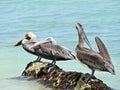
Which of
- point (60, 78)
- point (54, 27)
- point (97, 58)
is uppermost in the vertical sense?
point (97, 58)

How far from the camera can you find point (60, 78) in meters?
8.56

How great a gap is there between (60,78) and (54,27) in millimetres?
9305

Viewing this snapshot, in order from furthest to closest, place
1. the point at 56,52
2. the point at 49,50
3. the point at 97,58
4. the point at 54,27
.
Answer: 1. the point at 54,27
2. the point at 49,50
3. the point at 56,52
4. the point at 97,58

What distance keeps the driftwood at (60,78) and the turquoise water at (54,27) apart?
0.17 m

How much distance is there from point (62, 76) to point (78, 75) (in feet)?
1.11

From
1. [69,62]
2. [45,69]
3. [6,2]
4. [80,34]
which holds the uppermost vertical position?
[80,34]

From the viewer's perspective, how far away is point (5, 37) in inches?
628

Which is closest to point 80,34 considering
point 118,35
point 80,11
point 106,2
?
point 118,35

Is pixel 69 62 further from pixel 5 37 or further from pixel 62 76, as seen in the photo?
pixel 5 37

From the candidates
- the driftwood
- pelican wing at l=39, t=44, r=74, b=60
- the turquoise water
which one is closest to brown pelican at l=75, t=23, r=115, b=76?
the driftwood

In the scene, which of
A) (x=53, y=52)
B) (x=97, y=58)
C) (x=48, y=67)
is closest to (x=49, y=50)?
(x=53, y=52)

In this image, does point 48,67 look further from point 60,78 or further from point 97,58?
point 97,58

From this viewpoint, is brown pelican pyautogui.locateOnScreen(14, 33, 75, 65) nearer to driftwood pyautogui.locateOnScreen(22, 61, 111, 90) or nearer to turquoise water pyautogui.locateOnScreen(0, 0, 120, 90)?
driftwood pyautogui.locateOnScreen(22, 61, 111, 90)

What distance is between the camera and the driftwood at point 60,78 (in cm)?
799
